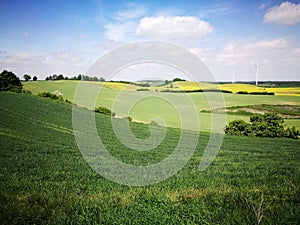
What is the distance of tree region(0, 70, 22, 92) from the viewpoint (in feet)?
165

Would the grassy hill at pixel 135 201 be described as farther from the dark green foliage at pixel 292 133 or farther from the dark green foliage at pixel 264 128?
the dark green foliage at pixel 292 133

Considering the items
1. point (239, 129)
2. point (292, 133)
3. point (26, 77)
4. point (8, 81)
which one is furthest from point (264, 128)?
point (26, 77)

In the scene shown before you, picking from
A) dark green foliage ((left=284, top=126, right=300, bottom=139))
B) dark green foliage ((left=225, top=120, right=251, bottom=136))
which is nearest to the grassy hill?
dark green foliage ((left=225, top=120, right=251, bottom=136))

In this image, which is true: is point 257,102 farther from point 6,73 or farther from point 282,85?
point 6,73

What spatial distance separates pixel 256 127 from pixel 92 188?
2915cm

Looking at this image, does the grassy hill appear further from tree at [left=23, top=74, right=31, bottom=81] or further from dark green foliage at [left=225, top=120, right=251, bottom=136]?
tree at [left=23, top=74, right=31, bottom=81]

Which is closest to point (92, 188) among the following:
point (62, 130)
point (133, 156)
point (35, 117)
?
point (133, 156)

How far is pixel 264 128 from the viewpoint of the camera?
107 feet

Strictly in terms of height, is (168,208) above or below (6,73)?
below

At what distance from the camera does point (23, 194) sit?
6129 mm

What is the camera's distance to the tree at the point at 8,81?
5022 centimetres

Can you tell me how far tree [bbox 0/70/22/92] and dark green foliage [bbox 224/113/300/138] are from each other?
124ft

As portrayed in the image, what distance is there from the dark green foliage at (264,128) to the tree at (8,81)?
124 ft

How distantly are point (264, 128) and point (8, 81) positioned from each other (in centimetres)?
4505
